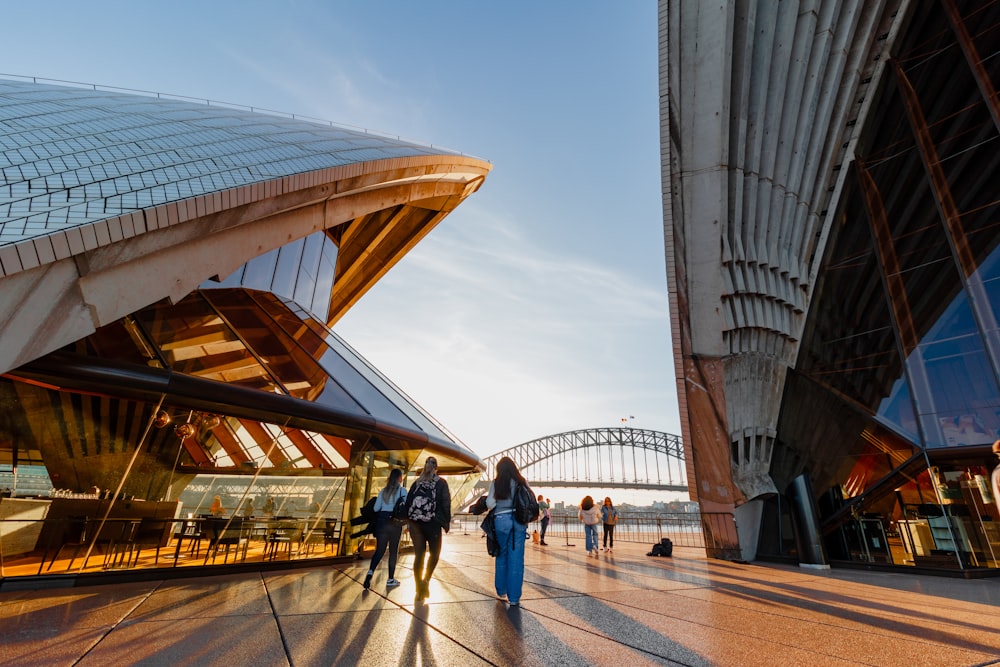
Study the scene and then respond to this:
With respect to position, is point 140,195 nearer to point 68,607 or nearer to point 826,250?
point 68,607

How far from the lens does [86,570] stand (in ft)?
20.1

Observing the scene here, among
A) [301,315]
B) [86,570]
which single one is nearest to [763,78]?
[301,315]

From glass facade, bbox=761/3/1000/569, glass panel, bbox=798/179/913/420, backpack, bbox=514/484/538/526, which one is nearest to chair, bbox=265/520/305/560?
backpack, bbox=514/484/538/526

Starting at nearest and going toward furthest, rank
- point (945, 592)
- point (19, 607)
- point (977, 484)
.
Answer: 1. point (19, 607)
2. point (945, 592)
3. point (977, 484)

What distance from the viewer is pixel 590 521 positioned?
503 inches

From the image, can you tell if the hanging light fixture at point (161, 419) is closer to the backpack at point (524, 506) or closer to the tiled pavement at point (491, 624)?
the tiled pavement at point (491, 624)

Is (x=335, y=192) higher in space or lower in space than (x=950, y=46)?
lower

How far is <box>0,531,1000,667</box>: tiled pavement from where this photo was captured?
128 inches

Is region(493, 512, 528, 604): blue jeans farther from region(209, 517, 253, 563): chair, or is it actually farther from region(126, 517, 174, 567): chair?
region(126, 517, 174, 567): chair

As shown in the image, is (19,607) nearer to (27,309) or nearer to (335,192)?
(27,309)

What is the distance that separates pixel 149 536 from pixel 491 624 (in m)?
5.06

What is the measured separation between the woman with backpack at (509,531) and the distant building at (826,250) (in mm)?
8164

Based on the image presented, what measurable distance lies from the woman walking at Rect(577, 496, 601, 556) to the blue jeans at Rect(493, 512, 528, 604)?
7837 millimetres

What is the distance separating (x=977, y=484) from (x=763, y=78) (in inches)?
392
